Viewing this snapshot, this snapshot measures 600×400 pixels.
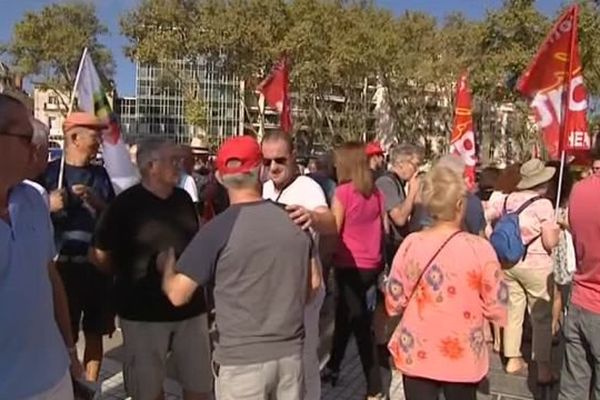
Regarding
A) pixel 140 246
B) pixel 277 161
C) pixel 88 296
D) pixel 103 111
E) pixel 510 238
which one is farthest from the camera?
pixel 510 238

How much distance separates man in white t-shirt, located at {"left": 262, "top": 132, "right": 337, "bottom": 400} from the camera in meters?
4.22

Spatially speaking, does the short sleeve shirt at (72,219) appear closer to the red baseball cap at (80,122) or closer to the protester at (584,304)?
the red baseball cap at (80,122)

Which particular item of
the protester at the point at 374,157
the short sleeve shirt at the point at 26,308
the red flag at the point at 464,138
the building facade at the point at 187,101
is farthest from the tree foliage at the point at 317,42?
the short sleeve shirt at the point at 26,308

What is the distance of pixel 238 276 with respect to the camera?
3.18 m

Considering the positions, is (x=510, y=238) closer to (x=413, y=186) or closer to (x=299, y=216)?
(x=413, y=186)

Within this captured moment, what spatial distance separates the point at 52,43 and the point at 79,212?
46441mm

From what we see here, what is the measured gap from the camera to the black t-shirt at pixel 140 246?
13.4 feet

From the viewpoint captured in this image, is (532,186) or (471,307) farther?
(532,186)

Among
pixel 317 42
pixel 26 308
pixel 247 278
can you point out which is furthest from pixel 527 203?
pixel 317 42

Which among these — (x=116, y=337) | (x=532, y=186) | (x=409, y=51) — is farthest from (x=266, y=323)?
(x=409, y=51)

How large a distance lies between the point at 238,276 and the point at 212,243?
17cm

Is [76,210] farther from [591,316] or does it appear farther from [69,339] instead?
[591,316]

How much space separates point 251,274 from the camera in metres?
3.18

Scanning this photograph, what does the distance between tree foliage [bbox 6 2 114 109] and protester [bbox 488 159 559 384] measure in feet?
143
